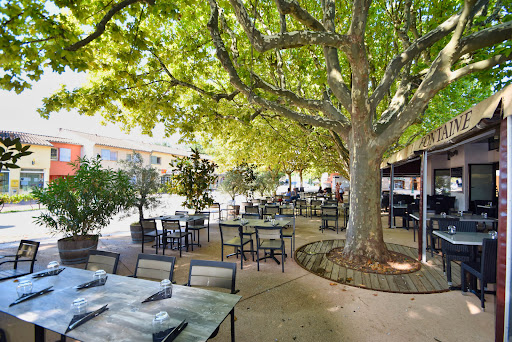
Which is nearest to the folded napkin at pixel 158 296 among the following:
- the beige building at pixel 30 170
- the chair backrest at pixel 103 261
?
the chair backrest at pixel 103 261

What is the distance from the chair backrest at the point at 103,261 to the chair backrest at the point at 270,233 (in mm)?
2690

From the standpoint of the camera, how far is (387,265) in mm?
5352

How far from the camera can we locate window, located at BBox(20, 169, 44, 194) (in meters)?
21.0

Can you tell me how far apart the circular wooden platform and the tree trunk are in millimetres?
571

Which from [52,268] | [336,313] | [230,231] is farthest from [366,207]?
[52,268]

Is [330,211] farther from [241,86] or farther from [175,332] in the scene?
[175,332]

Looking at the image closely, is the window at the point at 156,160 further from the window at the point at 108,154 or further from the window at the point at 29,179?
the window at the point at 29,179

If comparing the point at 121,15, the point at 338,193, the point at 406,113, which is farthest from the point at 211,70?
the point at 338,193

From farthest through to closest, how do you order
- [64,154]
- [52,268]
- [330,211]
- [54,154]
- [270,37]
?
[64,154], [54,154], [330,211], [270,37], [52,268]

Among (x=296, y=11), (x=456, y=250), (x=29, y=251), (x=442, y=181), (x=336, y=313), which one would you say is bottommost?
(x=336, y=313)

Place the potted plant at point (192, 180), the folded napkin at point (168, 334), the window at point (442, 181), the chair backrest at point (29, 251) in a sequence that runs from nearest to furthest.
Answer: the folded napkin at point (168, 334) < the chair backrest at point (29, 251) < the potted plant at point (192, 180) < the window at point (442, 181)

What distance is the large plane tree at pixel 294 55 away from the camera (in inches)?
147

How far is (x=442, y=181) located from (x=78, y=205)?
15.1m

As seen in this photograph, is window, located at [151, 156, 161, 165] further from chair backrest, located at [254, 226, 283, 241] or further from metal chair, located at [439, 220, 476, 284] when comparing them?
Result: metal chair, located at [439, 220, 476, 284]
